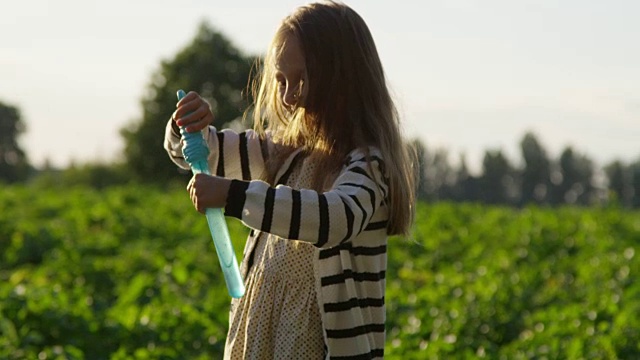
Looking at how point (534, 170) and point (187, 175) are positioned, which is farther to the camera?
point (534, 170)

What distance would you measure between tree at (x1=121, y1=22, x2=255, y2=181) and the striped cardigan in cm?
3611

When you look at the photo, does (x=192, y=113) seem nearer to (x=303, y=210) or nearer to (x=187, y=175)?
(x=303, y=210)

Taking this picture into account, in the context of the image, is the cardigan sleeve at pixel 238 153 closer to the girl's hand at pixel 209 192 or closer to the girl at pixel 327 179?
the girl at pixel 327 179

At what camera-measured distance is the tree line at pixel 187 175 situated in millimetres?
38312

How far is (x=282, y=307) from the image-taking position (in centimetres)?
313

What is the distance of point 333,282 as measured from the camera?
3.05m

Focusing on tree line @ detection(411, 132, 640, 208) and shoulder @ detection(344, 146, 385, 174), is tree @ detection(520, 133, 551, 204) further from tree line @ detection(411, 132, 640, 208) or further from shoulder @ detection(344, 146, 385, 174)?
shoulder @ detection(344, 146, 385, 174)

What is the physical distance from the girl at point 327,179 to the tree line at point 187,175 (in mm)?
31984

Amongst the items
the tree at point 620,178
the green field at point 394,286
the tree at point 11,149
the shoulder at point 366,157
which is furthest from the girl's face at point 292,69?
the tree at point 11,149

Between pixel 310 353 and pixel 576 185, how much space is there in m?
38.4

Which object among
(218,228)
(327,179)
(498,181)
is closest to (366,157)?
(327,179)

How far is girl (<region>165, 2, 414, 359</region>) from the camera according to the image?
3.05m

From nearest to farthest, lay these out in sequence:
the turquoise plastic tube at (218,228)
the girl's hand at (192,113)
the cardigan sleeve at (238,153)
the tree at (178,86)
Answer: the turquoise plastic tube at (218,228) < the girl's hand at (192,113) < the cardigan sleeve at (238,153) < the tree at (178,86)

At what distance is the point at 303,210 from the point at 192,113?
0.41m
